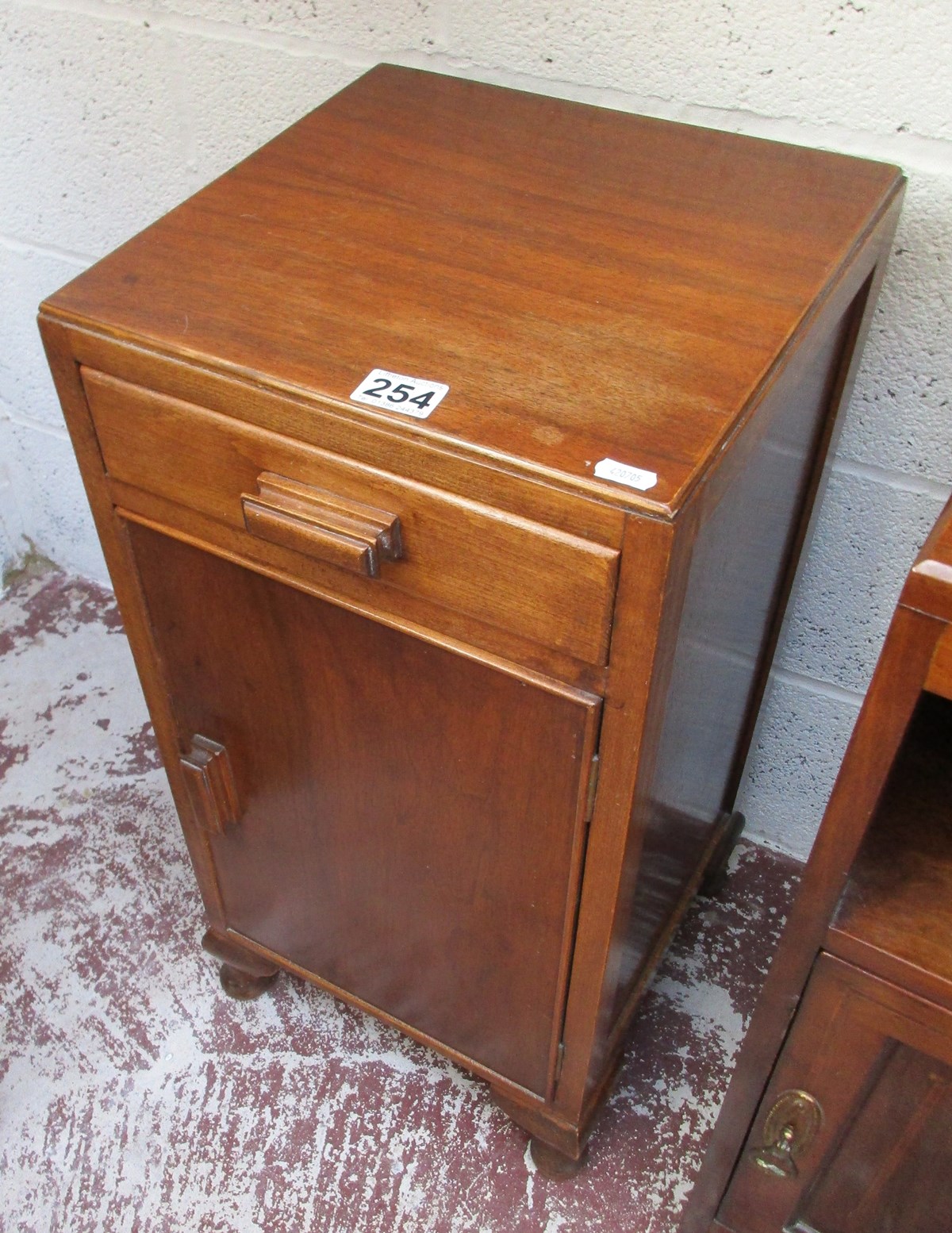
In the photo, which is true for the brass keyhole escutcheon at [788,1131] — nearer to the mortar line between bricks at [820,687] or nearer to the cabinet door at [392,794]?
the cabinet door at [392,794]

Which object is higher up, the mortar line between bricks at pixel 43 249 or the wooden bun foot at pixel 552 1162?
the mortar line between bricks at pixel 43 249

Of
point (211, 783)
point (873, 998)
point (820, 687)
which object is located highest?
point (873, 998)

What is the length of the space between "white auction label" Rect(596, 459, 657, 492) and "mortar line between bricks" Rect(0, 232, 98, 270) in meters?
0.94

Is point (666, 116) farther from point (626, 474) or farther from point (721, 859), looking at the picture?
point (721, 859)

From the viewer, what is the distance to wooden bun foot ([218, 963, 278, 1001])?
1.13m

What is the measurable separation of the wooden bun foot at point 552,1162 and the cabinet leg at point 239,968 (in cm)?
30

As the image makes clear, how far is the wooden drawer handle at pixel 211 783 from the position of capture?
2.86ft

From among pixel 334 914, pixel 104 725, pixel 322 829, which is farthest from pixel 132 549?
pixel 104 725

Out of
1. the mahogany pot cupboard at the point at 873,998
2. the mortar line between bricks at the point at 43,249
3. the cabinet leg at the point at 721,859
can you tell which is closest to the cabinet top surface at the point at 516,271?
the mahogany pot cupboard at the point at 873,998

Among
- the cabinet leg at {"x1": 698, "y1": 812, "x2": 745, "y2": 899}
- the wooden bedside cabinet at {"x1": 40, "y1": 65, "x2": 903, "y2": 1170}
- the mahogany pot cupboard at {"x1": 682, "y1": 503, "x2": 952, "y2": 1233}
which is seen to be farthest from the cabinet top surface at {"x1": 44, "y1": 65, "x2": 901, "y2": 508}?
the cabinet leg at {"x1": 698, "y1": 812, "x2": 745, "y2": 899}

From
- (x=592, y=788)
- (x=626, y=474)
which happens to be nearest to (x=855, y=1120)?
(x=592, y=788)

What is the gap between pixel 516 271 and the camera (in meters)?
0.68

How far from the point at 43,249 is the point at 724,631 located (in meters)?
0.95

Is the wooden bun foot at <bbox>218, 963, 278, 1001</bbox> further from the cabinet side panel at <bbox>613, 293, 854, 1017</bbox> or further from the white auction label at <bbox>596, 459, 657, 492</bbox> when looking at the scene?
the white auction label at <bbox>596, 459, 657, 492</bbox>
